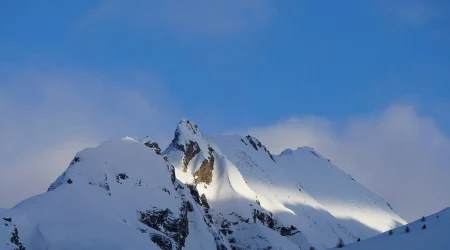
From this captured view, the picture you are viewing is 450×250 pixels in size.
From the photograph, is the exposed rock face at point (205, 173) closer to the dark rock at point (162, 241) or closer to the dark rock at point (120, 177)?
the dark rock at point (120, 177)

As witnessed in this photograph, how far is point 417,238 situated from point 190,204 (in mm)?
73647

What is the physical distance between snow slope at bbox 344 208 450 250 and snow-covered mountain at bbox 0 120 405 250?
125 ft

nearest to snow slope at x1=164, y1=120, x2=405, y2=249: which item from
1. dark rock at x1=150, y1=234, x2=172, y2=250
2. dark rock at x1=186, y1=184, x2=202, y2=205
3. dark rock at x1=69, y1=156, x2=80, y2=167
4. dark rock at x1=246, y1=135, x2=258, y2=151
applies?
dark rock at x1=246, y1=135, x2=258, y2=151

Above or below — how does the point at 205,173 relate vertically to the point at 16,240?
above

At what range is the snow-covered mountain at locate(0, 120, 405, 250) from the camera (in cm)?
6103

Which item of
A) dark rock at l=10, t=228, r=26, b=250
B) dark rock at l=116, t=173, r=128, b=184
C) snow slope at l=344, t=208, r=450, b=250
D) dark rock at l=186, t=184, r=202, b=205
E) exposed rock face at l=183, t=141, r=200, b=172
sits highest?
exposed rock face at l=183, t=141, r=200, b=172

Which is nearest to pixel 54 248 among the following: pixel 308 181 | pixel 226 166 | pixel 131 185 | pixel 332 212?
pixel 131 185

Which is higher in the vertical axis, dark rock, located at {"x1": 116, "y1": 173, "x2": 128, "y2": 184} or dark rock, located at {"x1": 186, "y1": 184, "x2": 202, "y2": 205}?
dark rock, located at {"x1": 186, "y1": 184, "x2": 202, "y2": 205}

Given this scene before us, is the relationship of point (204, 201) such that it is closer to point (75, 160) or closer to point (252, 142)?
point (75, 160)

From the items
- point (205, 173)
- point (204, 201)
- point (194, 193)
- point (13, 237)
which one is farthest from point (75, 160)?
point (205, 173)

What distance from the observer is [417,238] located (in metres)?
24.0

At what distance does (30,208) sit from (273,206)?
78.3 m

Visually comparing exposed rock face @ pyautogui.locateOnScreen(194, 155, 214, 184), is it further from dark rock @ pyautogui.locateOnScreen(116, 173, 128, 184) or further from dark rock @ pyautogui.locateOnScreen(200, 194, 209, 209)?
dark rock @ pyautogui.locateOnScreen(116, 173, 128, 184)

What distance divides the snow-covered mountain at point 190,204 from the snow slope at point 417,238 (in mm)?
38235
